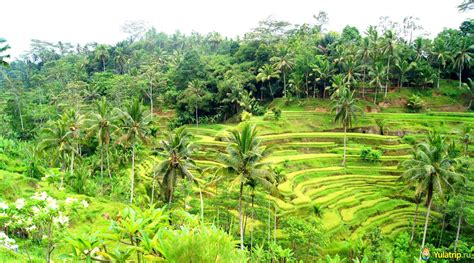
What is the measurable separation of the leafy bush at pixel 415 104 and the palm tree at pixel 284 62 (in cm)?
1666

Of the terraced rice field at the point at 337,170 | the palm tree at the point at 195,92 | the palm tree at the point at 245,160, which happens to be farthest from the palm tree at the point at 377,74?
the palm tree at the point at 245,160

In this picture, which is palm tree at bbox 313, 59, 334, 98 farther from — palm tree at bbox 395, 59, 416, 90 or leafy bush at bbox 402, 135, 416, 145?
leafy bush at bbox 402, 135, 416, 145

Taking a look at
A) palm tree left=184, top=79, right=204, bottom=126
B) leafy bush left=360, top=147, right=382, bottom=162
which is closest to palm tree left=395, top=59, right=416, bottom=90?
leafy bush left=360, top=147, right=382, bottom=162

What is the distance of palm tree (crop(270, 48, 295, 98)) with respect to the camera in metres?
51.4

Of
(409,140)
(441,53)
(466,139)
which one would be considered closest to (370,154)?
(409,140)

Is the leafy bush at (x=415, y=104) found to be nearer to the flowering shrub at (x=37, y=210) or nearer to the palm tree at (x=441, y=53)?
the palm tree at (x=441, y=53)

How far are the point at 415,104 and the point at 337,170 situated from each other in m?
22.1

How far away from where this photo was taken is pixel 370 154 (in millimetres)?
35125

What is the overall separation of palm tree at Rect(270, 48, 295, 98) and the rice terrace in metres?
0.29

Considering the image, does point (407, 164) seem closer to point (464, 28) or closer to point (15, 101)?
point (464, 28)

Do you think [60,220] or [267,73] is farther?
[267,73]

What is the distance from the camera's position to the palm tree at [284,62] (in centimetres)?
5144

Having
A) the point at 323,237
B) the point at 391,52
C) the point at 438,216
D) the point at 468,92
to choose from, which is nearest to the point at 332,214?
the point at 323,237

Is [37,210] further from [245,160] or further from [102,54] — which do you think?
[102,54]
